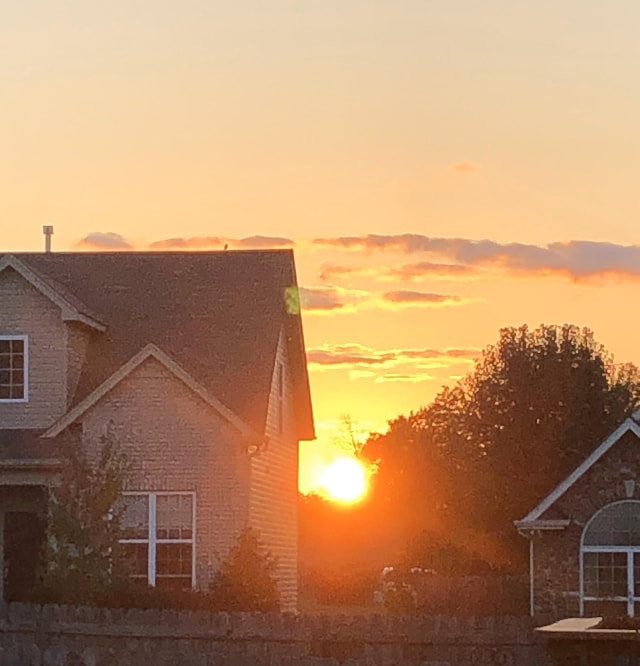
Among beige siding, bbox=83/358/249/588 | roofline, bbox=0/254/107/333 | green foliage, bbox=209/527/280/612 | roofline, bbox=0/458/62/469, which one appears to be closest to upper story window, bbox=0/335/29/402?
roofline, bbox=0/254/107/333

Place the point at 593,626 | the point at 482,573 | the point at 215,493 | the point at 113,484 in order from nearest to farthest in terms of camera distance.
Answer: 1. the point at 593,626
2. the point at 113,484
3. the point at 215,493
4. the point at 482,573

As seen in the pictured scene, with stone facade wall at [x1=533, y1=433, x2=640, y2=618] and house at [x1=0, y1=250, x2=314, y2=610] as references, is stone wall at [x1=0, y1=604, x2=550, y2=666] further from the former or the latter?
stone facade wall at [x1=533, y1=433, x2=640, y2=618]

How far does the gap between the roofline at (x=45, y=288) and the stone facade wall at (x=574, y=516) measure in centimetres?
1093

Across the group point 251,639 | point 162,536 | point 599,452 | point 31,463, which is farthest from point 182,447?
point 599,452

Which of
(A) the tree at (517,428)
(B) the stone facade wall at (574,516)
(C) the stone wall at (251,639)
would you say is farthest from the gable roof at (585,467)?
(A) the tree at (517,428)

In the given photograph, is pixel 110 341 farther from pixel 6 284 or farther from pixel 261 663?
pixel 261 663

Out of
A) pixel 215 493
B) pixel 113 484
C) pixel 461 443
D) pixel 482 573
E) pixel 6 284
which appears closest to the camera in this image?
pixel 113 484

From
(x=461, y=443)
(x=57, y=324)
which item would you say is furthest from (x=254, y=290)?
(x=461, y=443)

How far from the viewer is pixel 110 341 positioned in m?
33.5

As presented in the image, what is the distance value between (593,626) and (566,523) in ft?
45.1

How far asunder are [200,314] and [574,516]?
909 cm

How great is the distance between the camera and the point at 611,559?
112 feet

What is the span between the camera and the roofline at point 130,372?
30156 mm

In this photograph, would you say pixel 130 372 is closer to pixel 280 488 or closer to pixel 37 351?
pixel 37 351
